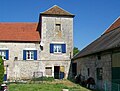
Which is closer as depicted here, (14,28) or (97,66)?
(97,66)

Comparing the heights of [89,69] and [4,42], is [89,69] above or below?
below

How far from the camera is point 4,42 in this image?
1352 inches

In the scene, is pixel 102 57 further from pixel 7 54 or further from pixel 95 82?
pixel 7 54

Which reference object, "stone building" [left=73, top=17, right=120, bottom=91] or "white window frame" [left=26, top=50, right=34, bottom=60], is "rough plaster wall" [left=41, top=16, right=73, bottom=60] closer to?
"white window frame" [left=26, top=50, right=34, bottom=60]

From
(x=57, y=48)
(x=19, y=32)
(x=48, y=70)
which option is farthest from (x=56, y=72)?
(x=19, y=32)

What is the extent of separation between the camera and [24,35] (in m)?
35.7

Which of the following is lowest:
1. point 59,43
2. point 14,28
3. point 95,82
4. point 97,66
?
point 95,82

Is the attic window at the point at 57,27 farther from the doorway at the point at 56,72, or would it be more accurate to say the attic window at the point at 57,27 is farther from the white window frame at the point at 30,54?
the doorway at the point at 56,72

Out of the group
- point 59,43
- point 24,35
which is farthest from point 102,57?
point 24,35

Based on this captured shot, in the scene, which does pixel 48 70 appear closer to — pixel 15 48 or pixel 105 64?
pixel 15 48

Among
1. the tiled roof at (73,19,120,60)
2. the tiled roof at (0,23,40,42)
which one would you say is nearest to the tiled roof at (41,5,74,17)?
the tiled roof at (0,23,40,42)

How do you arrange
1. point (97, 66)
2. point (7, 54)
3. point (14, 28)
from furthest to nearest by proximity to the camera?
point (14, 28) → point (7, 54) → point (97, 66)

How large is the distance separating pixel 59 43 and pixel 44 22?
144 inches

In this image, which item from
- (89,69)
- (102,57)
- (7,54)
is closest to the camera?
(102,57)
